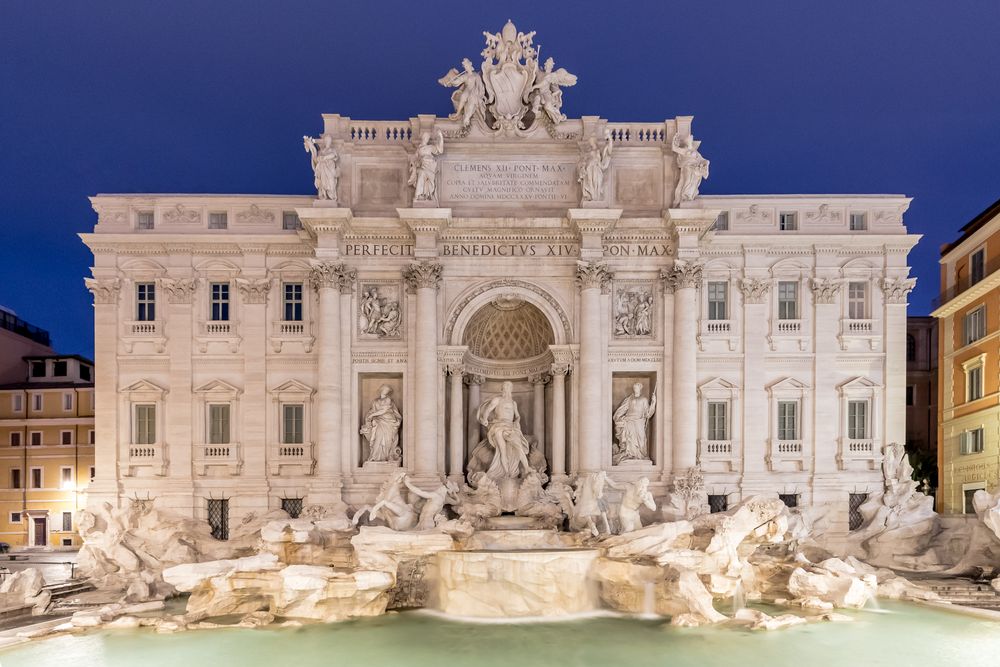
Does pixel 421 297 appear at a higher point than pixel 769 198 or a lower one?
lower

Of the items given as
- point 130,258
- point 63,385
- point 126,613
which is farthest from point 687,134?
point 63,385

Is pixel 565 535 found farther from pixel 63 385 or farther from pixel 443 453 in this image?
pixel 63 385

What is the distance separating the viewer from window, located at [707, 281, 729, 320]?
77.0ft

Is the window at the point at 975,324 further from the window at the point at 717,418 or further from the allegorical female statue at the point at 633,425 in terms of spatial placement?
the allegorical female statue at the point at 633,425

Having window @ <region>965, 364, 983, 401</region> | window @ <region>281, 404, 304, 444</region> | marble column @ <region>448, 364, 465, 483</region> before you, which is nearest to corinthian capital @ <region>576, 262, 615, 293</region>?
marble column @ <region>448, 364, 465, 483</region>

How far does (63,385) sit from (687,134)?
3090cm

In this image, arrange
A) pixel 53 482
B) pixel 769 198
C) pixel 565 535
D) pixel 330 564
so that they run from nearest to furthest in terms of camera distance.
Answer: pixel 330 564 < pixel 565 535 < pixel 769 198 < pixel 53 482

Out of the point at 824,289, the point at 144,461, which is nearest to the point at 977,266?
the point at 824,289

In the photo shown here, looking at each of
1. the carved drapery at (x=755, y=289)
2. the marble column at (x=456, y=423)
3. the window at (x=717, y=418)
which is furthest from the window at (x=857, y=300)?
the marble column at (x=456, y=423)

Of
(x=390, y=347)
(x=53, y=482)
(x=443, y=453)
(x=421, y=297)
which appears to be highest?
(x=421, y=297)

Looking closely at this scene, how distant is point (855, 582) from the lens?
1692 centimetres

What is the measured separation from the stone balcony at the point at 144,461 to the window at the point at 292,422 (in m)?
3.87

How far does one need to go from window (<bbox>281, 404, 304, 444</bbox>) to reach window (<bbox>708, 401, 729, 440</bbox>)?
43.9 ft

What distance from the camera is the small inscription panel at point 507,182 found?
2295 centimetres
